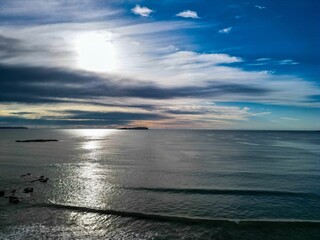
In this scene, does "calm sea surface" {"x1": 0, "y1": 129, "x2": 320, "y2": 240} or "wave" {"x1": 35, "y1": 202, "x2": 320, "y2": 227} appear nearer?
"calm sea surface" {"x1": 0, "y1": 129, "x2": 320, "y2": 240}

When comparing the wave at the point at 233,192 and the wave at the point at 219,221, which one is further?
the wave at the point at 233,192

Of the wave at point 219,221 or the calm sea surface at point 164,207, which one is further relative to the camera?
the wave at point 219,221

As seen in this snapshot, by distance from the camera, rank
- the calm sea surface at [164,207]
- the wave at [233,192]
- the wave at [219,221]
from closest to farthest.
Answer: the calm sea surface at [164,207], the wave at [219,221], the wave at [233,192]

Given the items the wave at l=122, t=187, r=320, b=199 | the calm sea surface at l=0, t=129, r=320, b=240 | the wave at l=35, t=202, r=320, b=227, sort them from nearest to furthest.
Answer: the calm sea surface at l=0, t=129, r=320, b=240
the wave at l=35, t=202, r=320, b=227
the wave at l=122, t=187, r=320, b=199

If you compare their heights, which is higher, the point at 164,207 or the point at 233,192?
the point at 233,192

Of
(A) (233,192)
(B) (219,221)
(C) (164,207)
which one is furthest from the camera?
(A) (233,192)

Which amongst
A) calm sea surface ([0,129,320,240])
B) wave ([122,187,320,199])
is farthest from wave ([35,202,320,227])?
wave ([122,187,320,199])

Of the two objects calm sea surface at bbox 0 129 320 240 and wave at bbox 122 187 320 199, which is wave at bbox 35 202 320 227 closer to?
calm sea surface at bbox 0 129 320 240

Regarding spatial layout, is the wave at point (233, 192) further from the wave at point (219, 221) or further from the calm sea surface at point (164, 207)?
the wave at point (219, 221)

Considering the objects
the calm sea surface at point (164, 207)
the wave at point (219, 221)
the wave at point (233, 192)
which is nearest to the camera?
the calm sea surface at point (164, 207)

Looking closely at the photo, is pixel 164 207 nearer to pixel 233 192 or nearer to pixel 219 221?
pixel 219 221

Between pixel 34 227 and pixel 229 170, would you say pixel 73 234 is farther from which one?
pixel 229 170

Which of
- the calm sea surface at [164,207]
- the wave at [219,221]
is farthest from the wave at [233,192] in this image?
the wave at [219,221]

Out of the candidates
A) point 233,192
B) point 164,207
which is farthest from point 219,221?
point 233,192
